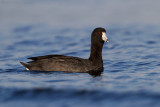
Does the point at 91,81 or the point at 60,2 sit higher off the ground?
the point at 60,2

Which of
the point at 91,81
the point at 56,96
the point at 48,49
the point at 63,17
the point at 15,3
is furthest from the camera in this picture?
the point at 15,3

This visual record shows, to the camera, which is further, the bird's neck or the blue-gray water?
the bird's neck

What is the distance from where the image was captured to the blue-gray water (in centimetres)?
1040

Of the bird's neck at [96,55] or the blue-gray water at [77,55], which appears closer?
the blue-gray water at [77,55]

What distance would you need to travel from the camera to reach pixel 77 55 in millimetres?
18250

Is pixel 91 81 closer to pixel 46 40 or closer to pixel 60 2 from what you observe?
pixel 46 40

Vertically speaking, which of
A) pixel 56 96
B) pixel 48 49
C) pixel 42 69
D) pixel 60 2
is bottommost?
pixel 56 96

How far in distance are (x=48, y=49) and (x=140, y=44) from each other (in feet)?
15.4

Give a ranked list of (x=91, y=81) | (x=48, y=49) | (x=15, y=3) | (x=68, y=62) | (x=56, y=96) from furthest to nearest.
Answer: (x=15, y=3) < (x=48, y=49) < (x=68, y=62) < (x=91, y=81) < (x=56, y=96)

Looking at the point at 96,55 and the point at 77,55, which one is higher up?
the point at 77,55

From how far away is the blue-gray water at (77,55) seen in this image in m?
10.4

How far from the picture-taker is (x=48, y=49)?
19.6 meters

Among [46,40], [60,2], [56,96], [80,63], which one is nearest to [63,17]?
[60,2]

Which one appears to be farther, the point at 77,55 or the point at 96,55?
the point at 77,55
